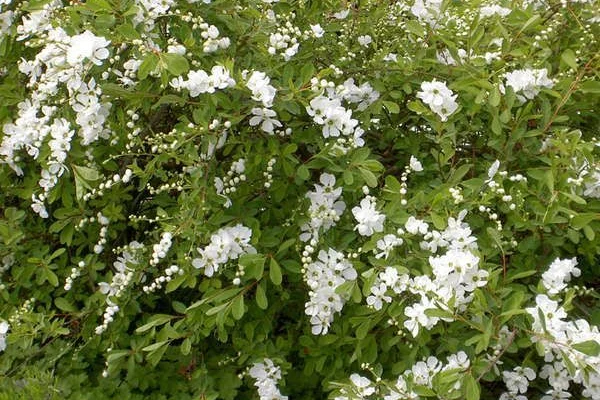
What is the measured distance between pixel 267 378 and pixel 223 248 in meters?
0.49

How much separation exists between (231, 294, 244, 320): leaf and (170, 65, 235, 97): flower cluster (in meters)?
0.65

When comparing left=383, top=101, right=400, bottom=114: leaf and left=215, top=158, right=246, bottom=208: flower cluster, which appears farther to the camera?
left=383, top=101, right=400, bottom=114: leaf

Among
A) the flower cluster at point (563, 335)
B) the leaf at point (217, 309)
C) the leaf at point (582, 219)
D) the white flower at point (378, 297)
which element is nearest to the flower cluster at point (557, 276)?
the flower cluster at point (563, 335)

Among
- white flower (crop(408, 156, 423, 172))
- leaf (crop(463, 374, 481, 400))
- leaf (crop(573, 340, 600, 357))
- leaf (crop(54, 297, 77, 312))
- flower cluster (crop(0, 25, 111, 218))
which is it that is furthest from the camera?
leaf (crop(54, 297, 77, 312))

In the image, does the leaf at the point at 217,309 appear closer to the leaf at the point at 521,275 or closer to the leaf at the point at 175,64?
the leaf at the point at 175,64

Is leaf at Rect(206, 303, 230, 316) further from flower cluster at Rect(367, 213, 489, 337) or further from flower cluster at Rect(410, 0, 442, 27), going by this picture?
flower cluster at Rect(410, 0, 442, 27)

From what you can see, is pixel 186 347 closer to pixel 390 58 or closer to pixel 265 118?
pixel 265 118

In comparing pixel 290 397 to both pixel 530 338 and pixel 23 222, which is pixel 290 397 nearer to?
pixel 530 338

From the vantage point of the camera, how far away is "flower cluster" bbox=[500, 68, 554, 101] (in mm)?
2269

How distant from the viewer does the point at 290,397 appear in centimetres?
264

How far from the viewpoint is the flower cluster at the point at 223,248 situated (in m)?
2.19

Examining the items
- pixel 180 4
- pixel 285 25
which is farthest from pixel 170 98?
pixel 285 25

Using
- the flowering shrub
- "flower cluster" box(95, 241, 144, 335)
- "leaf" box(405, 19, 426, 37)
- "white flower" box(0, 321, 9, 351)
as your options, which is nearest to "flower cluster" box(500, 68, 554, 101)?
the flowering shrub

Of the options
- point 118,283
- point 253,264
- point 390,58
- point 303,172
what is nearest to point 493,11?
point 390,58
